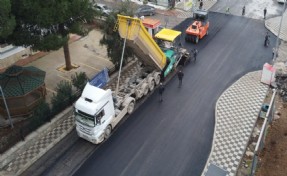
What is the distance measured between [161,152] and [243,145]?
5.65 m

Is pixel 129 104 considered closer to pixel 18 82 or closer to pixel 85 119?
pixel 85 119

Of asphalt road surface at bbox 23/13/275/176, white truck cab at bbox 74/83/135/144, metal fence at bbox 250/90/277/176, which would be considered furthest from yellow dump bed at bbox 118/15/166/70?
metal fence at bbox 250/90/277/176

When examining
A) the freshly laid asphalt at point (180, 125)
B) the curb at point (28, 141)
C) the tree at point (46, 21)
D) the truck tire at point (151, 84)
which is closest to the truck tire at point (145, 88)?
the truck tire at point (151, 84)

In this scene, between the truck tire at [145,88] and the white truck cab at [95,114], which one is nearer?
the white truck cab at [95,114]

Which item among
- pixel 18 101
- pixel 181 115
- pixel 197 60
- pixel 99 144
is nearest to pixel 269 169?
pixel 181 115

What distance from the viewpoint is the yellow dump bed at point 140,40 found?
74.7ft

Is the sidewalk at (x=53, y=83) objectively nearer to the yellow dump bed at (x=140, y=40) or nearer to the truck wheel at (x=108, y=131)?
the truck wheel at (x=108, y=131)

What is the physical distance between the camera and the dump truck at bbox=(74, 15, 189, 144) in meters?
20.6

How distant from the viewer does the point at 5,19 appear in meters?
19.9

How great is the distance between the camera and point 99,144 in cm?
2183

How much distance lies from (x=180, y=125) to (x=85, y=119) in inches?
282

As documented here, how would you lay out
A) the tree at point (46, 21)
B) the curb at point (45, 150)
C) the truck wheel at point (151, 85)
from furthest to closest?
the truck wheel at point (151, 85) < the tree at point (46, 21) < the curb at point (45, 150)

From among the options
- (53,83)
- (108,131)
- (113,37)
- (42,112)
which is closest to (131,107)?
(108,131)

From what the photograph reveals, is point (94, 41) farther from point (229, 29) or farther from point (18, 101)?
point (229, 29)
